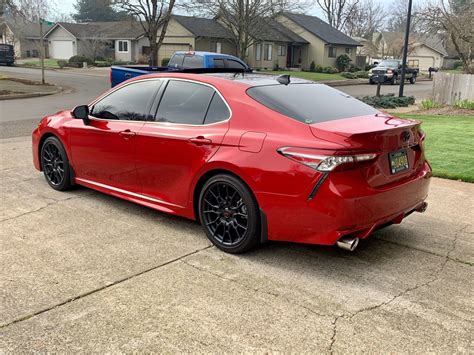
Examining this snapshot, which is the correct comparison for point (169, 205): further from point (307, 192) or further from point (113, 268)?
point (307, 192)

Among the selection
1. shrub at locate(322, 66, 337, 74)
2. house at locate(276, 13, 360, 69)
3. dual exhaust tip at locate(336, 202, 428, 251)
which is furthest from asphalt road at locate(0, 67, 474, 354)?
house at locate(276, 13, 360, 69)

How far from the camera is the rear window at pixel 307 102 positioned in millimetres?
4207

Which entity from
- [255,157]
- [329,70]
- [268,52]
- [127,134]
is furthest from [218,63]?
[329,70]

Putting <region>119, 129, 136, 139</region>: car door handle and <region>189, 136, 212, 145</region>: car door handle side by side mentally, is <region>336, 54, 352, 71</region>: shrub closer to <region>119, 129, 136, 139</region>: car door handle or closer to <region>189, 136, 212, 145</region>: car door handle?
<region>119, 129, 136, 139</region>: car door handle

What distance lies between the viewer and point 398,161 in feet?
13.5

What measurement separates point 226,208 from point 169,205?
759 mm

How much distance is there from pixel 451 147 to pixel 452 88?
9.19 meters

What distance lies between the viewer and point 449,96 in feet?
57.7

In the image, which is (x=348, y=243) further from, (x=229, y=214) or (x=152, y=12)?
(x=152, y=12)

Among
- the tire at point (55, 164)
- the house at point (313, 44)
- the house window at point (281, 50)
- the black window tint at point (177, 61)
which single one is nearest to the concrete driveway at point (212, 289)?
the tire at point (55, 164)

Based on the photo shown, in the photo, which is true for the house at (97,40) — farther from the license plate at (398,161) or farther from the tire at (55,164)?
the license plate at (398,161)

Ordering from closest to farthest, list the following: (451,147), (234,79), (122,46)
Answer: (234,79) → (451,147) → (122,46)

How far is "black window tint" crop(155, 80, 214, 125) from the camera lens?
4641mm

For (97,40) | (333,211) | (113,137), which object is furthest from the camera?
(97,40)
